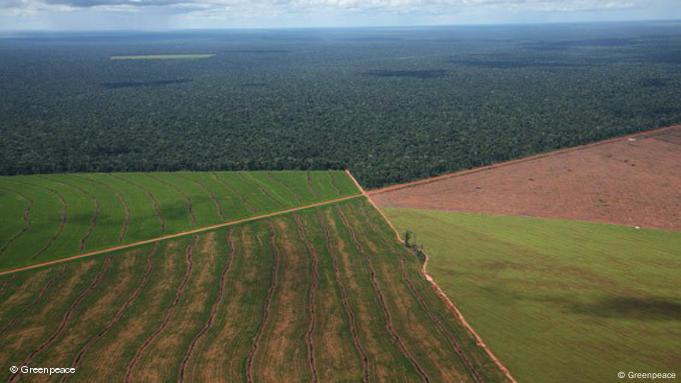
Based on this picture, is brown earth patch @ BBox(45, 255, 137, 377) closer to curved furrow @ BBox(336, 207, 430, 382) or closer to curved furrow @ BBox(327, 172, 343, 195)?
curved furrow @ BBox(336, 207, 430, 382)

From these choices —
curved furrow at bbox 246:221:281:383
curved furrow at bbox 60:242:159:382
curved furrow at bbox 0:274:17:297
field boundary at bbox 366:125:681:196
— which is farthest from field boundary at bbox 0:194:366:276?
curved furrow at bbox 246:221:281:383

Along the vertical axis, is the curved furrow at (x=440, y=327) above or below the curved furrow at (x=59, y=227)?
below

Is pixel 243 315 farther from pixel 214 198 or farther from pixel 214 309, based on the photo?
pixel 214 198

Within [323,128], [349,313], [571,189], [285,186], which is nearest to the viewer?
[349,313]

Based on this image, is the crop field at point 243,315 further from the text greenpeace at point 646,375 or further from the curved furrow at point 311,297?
the text greenpeace at point 646,375

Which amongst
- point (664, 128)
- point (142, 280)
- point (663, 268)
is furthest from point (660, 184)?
point (142, 280)

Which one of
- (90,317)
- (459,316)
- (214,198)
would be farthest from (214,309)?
(214,198)

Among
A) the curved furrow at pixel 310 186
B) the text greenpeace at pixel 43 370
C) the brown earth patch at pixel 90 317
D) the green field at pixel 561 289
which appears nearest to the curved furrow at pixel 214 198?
the curved furrow at pixel 310 186

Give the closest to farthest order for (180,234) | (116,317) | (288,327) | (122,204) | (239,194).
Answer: (288,327)
(116,317)
(180,234)
(122,204)
(239,194)
